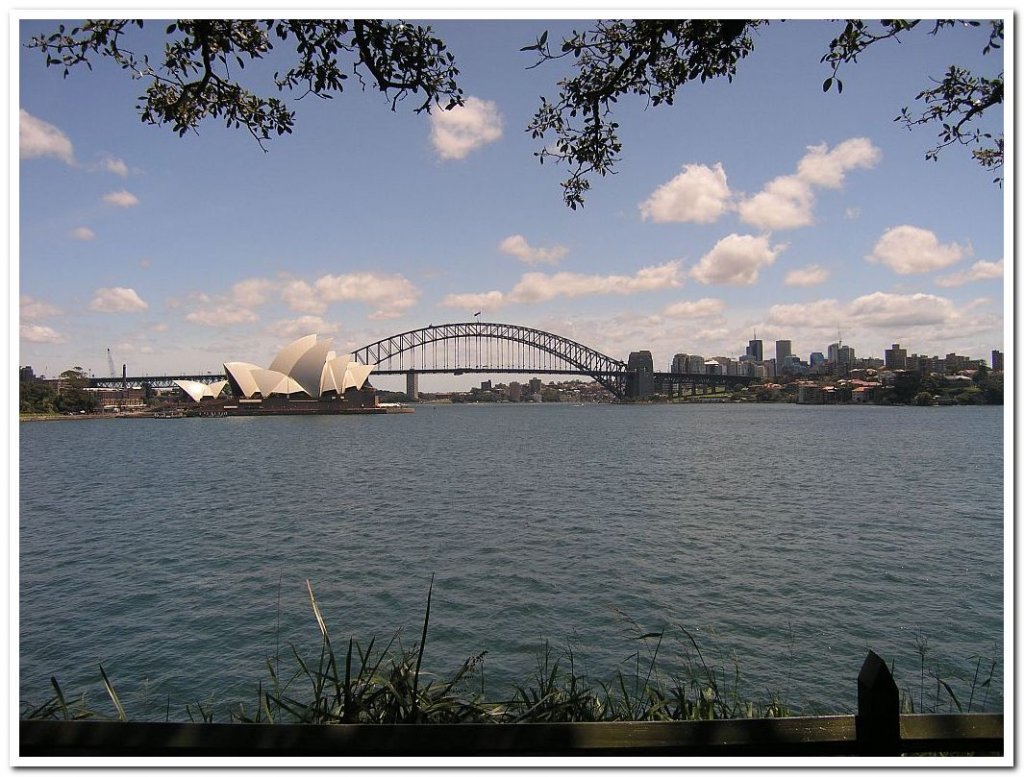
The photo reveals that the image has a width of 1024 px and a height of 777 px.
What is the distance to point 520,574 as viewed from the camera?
31.6 ft

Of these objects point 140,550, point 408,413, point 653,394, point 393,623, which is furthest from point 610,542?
point 653,394

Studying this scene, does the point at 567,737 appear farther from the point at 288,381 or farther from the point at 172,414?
the point at 172,414

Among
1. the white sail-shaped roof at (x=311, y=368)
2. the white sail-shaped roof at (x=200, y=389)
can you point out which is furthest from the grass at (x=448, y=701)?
the white sail-shaped roof at (x=200, y=389)

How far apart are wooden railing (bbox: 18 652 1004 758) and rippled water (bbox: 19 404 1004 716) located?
14.5ft

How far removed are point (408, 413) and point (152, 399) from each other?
49761mm

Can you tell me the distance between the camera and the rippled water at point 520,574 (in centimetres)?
668

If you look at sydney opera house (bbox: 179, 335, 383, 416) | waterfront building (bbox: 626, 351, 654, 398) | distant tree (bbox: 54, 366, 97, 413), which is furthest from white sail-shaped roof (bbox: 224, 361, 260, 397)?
Answer: waterfront building (bbox: 626, 351, 654, 398)

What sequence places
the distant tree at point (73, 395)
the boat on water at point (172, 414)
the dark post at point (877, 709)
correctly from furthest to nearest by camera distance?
the boat on water at point (172, 414) → the distant tree at point (73, 395) → the dark post at point (877, 709)

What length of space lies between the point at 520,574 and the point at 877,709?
26.8ft

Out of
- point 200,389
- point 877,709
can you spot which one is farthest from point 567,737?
point 200,389

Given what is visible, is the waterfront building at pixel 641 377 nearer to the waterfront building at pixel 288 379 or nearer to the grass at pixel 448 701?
the waterfront building at pixel 288 379

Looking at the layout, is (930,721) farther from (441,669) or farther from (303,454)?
(303,454)

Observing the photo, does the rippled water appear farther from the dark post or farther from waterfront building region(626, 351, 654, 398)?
waterfront building region(626, 351, 654, 398)
